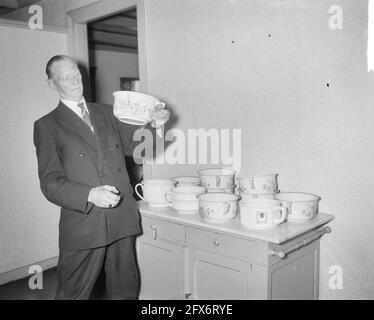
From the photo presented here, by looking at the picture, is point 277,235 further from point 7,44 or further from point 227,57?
point 7,44

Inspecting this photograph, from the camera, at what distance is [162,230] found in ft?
6.37

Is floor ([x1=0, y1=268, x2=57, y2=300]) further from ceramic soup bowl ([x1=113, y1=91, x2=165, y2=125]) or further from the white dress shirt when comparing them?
ceramic soup bowl ([x1=113, y1=91, x2=165, y2=125])

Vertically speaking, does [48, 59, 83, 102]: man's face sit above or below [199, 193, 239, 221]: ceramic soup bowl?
above

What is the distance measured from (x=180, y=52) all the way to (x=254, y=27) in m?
0.51

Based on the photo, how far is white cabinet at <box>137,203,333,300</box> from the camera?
1.56m

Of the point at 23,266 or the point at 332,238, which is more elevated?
the point at 332,238

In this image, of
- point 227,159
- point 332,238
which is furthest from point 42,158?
point 332,238

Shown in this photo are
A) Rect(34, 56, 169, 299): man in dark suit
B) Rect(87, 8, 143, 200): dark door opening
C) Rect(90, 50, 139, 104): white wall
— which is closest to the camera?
Rect(34, 56, 169, 299): man in dark suit

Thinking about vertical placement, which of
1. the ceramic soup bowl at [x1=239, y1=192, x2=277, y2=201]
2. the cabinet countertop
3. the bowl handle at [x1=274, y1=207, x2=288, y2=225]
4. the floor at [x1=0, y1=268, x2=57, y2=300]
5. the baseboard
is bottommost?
the floor at [x1=0, y1=268, x2=57, y2=300]

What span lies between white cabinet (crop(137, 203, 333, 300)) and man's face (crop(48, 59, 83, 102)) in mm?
679

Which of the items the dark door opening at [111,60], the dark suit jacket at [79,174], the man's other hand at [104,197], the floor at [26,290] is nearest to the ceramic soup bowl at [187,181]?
the dark suit jacket at [79,174]

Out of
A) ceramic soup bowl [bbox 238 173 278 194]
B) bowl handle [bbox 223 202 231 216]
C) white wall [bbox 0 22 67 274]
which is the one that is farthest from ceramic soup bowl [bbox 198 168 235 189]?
white wall [bbox 0 22 67 274]

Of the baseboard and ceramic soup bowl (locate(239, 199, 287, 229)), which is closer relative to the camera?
ceramic soup bowl (locate(239, 199, 287, 229))
